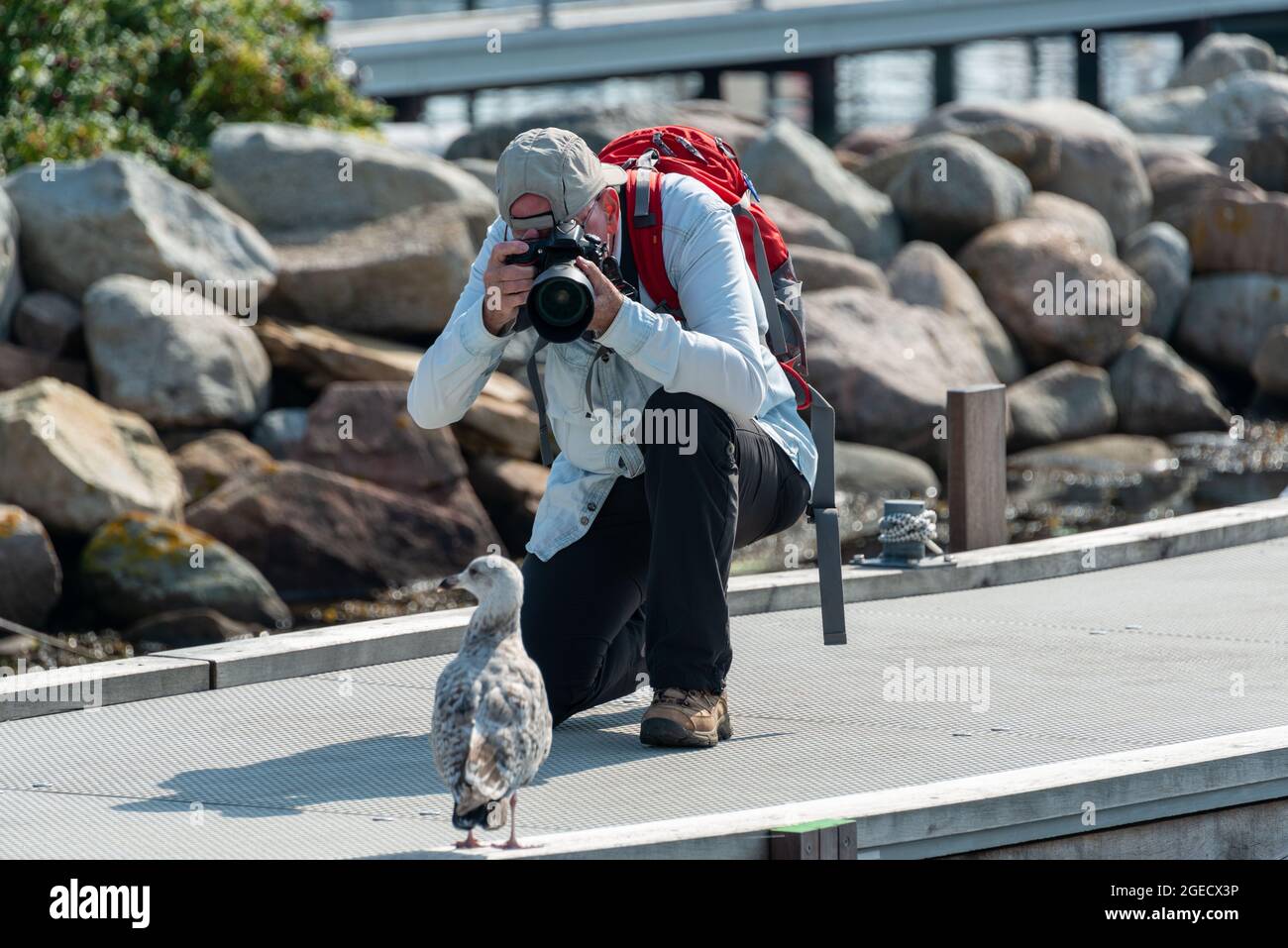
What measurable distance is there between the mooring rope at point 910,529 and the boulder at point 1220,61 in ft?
57.7

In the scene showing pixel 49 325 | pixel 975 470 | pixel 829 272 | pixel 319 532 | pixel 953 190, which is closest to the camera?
pixel 975 470

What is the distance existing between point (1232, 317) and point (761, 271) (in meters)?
11.9

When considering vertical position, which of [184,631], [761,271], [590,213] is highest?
[590,213]

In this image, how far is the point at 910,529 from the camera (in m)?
6.00

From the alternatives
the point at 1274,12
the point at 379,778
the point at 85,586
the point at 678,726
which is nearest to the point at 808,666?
the point at 678,726

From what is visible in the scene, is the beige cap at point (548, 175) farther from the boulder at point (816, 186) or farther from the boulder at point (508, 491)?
the boulder at point (816, 186)

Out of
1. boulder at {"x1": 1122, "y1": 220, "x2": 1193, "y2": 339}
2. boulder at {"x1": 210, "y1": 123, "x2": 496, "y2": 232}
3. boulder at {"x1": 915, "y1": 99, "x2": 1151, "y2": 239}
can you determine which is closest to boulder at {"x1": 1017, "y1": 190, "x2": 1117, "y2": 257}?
boulder at {"x1": 1122, "y1": 220, "x2": 1193, "y2": 339}

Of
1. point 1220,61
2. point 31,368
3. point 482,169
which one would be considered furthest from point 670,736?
point 1220,61

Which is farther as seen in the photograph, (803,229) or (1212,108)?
(1212,108)

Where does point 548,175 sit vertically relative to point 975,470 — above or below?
above

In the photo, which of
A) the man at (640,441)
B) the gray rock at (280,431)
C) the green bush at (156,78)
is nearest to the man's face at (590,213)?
the man at (640,441)

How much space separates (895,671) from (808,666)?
0.80 feet

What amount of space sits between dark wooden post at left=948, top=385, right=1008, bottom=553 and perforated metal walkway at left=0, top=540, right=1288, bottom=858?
92cm

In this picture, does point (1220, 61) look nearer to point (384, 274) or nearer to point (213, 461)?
point (384, 274)
